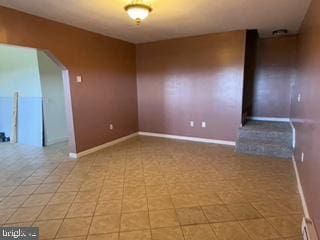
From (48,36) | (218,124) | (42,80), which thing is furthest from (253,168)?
(42,80)

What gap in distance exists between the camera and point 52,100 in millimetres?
5125

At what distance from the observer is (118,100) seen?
5.18 metres

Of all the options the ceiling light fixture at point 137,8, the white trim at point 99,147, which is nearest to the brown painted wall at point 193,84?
the white trim at point 99,147

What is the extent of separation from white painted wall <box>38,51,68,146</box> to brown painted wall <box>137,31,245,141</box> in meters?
1.97

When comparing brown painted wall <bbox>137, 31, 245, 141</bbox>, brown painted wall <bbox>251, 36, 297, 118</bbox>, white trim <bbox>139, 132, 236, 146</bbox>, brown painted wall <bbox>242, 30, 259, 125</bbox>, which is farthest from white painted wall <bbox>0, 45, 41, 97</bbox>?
brown painted wall <bbox>251, 36, 297, 118</bbox>

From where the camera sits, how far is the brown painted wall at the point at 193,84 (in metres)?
4.61

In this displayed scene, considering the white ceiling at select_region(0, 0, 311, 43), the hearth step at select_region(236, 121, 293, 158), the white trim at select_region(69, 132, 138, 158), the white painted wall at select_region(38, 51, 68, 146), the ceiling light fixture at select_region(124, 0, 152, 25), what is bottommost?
the white trim at select_region(69, 132, 138, 158)

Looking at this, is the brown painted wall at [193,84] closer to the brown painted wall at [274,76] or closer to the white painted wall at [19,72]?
the brown painted wall at [274,76]

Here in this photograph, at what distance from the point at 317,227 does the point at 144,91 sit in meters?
4.65

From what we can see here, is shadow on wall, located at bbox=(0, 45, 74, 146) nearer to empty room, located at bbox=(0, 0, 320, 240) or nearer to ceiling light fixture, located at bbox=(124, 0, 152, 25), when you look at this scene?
empty room, located at bbox=(0, 0, 320, 240)

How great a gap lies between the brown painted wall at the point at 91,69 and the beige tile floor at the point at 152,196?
2.44 ft

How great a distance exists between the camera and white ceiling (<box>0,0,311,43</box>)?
2838 millimetres

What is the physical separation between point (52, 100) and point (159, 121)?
2.63 metres

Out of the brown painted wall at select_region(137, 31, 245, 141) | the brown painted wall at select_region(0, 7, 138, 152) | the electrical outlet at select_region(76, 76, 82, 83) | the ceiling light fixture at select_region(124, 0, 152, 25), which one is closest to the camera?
the ceiling light fixture at select_region(124, 0, 152, 25)
